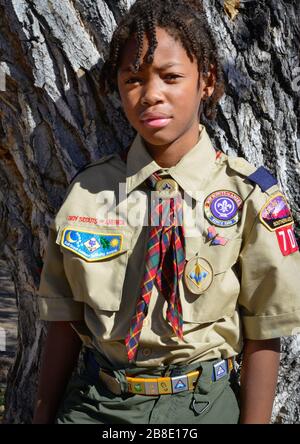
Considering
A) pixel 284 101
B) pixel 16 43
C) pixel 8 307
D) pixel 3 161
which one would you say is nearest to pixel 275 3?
pixel 284 101

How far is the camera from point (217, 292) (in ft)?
7.03

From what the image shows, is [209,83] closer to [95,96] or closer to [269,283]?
[95,96]

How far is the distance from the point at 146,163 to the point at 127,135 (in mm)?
329

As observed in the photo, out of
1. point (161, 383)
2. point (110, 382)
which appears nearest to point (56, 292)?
point (110, 382)

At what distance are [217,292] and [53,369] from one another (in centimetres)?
66

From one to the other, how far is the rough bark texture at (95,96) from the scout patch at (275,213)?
407 mm

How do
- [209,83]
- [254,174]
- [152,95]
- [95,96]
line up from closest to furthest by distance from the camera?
[152,95] → [254,174] → [209,83] → [95,96]

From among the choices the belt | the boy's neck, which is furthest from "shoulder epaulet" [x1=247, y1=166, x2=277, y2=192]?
the belt

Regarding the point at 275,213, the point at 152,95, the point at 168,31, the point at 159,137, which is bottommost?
the point at 275,213

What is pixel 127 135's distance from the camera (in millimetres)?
2559

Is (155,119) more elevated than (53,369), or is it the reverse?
(155,119)

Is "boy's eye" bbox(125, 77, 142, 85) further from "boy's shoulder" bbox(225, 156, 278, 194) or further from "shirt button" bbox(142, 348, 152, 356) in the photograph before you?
"shirt button" bbox(142, 348, 152, 356)

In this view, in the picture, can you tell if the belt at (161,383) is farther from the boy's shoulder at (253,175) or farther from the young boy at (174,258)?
the boy's shoulder at (253,175)

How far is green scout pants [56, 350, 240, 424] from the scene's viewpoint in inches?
84.3
